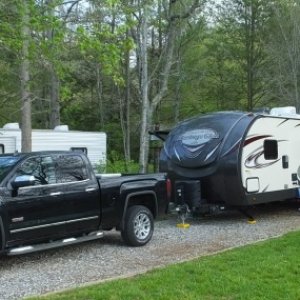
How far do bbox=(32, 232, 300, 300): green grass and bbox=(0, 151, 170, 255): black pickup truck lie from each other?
1729 mm

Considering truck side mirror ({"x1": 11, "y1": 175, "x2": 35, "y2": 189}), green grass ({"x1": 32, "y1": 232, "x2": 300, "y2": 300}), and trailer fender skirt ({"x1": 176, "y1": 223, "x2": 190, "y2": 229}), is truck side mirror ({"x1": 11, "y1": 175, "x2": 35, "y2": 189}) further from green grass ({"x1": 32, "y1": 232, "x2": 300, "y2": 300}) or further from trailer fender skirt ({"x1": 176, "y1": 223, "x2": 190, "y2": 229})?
trailer fender skirt ({"x1": 176, "y1": 223, "x2": 190, "y2": 229})

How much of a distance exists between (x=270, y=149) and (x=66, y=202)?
19.6 ft

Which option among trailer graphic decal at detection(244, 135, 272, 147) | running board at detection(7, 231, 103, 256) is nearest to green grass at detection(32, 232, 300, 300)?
running board at detection(7, 231, 103, 256)

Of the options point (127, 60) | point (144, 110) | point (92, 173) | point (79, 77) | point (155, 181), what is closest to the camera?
point (92, 173)

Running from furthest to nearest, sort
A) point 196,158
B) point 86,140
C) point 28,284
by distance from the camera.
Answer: point 86,140 < point 196,158 < point 28,284

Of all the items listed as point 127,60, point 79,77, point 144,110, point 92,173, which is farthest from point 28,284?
point 79,77

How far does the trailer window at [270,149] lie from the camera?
504 inches

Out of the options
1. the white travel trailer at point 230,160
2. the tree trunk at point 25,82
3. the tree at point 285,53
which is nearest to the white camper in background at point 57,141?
the tree trunk at point 25,82

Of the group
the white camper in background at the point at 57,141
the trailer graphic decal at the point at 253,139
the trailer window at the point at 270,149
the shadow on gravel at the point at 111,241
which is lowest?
the shadow on gravel at the point at 111,241

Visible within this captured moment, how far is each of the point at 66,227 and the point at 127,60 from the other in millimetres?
20949

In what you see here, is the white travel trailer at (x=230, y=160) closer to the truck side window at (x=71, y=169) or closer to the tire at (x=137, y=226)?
the tire at (x=137, y=226)

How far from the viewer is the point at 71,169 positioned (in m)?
8.96

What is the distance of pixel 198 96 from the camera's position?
34.8 metres

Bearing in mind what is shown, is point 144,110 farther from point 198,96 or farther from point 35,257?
Result: point 198,96
